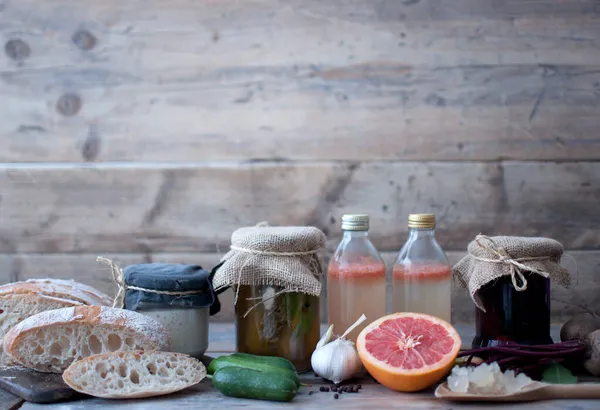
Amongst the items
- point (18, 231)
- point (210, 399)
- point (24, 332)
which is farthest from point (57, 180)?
point (210, 399)

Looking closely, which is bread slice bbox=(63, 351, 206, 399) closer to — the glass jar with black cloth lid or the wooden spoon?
the glass jar with black cloth lid

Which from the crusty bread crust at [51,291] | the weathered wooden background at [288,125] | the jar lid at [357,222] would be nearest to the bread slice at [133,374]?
the crusty bread crust at [51,291]

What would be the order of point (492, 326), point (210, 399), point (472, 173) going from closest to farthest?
point (210, 399)
point (492, 326)
point (472, 173)

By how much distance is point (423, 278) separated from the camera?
127 centimetres

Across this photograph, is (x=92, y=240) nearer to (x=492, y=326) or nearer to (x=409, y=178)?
Answer: (x=409, y=178)

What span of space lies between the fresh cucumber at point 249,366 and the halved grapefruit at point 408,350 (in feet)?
0.44

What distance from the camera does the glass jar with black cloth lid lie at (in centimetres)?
122

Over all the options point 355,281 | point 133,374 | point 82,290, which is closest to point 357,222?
point 355,281

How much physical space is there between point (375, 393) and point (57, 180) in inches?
44.9

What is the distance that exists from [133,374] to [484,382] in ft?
2.03

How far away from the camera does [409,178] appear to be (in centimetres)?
172

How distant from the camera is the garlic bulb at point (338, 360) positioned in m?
1.15

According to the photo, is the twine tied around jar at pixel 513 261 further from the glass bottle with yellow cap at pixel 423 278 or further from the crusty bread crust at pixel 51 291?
the crusty bread crust at pixel 51 291

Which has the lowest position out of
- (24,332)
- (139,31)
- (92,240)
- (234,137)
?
(24,332)
